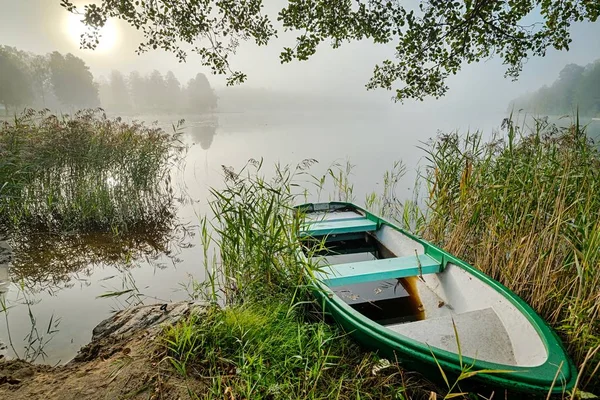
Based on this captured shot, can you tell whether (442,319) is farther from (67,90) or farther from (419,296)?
(67,90)

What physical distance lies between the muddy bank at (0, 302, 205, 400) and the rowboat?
3.51 feet

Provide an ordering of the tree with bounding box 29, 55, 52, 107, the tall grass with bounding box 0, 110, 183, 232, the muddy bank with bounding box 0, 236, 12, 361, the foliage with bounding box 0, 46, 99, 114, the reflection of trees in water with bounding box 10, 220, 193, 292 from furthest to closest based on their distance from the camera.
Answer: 1. the tree with bounding box 29, 55, 52, 107
2. the foliage with bounding box 0, 46, 99, 114
3. the tall grass with bounding box 0, 110, 183, 232
4. the reflection of trees in water with bounding box 10, 220, 193, 292
5. the muddy bank with bounding box 0, 236, 12, 361

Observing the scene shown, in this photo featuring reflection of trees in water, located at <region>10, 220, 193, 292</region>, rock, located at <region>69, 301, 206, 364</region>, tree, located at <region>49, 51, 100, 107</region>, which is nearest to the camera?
rock, located at <region>69, 301, 206, 364</region>

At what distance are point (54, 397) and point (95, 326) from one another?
137 centimetres

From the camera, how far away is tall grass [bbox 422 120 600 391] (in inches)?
75.3

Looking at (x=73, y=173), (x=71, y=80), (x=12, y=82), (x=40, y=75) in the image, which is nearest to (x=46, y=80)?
(x=40, y=75)

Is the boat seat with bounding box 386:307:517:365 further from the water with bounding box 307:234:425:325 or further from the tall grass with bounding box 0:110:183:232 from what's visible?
the tall grass with bounding box 0:110:183:232

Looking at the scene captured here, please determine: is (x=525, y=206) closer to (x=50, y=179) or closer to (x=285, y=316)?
(x=285, y=316)

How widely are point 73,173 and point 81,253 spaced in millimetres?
1760

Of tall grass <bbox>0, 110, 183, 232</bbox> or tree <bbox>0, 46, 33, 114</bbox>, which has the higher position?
tree <bbox>0, 46, 33, 114</bbox>

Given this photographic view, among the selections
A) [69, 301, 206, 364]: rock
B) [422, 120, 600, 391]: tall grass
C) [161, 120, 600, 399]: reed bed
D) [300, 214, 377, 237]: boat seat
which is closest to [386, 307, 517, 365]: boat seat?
[161, 120, 600, 399]: reed bed

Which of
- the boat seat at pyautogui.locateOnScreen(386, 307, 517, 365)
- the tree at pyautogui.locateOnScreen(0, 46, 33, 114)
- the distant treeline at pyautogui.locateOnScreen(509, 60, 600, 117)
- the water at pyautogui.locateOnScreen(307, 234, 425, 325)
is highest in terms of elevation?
the tree at pyautogui.locateOnScreen(0, 46, 33, 114)

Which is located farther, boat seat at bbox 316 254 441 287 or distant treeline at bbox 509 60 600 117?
distant treeline at bbox 509 60 600 117

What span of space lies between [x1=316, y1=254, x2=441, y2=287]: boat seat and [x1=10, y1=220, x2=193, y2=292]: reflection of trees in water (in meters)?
2.71
